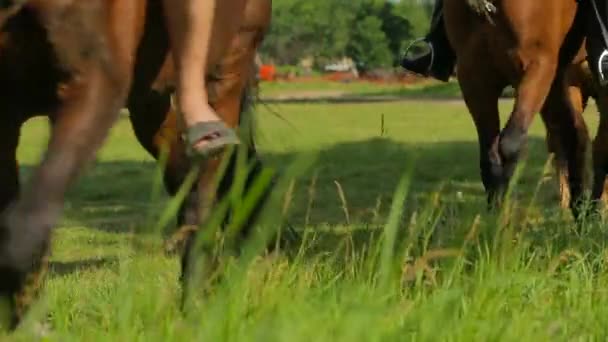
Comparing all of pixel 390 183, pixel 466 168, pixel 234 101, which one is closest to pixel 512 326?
pixel 234 101

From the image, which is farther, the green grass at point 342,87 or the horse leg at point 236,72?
the green grass at point 342,87

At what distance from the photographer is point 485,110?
873 centimetres

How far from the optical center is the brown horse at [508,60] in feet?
26.9

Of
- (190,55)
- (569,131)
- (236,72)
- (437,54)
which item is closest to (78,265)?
(236,72)

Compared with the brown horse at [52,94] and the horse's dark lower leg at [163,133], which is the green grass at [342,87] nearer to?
the horse's dark lower leg at [163,133]

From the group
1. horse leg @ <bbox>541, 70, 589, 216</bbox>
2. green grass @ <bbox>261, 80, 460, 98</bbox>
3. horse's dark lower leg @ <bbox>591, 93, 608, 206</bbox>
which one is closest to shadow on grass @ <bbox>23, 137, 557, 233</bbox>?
horse leg @ <bbox>541, 70, 589, 216</bbox>

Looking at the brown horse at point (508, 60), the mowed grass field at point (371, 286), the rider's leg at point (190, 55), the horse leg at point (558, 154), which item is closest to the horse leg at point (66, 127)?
the mowed grass field at point (371, 286)

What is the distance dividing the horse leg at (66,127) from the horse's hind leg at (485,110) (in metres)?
4.34

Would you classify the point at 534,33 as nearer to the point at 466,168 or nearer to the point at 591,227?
the point at 591,227

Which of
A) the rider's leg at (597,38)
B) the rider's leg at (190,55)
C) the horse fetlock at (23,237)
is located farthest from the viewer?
the rider's leg at (597,38)

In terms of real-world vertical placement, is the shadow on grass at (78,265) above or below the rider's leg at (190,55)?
below

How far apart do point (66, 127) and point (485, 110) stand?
4914 mm

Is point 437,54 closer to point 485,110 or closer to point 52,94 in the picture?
point 485,110

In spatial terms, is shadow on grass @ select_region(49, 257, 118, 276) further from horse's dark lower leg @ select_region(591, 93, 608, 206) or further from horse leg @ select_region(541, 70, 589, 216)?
horse's dark lower leg @ select_region(591, 93, 608, 206)
